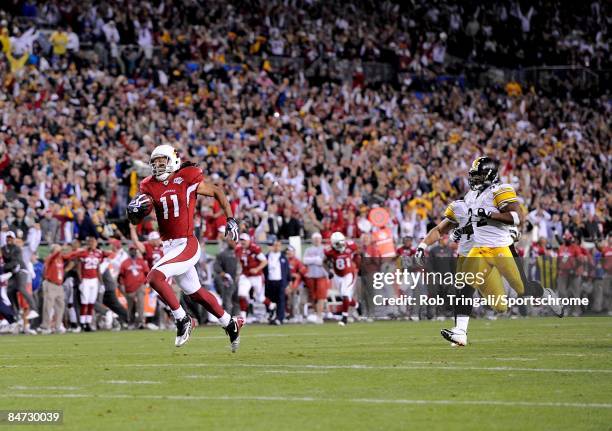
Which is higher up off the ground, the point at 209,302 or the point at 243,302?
the point at 209,302

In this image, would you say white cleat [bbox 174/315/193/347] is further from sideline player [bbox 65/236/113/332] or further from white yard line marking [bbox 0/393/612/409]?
sideline player [bbox 65/236/113/332]

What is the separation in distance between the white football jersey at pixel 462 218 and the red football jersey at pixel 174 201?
310 cm

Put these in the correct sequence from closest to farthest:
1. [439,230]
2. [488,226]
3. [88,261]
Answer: [488,226]
[439,230]
[88,261]

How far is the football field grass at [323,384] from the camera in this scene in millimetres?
7531

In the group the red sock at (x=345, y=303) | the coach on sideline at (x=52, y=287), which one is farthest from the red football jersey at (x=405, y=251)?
the coach on sideline at (x=52, y=287)

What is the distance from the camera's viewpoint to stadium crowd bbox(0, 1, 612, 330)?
2419cm

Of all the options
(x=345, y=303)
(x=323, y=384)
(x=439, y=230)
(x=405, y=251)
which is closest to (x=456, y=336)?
(x=439, y=230)

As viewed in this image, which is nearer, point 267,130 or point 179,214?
point 179,214

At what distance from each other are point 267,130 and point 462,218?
617 inches

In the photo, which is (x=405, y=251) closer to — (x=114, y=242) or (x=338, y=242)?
(x=338, y=242)

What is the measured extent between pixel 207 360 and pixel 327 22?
1037 inches

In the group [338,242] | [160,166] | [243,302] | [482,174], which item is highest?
[160,166]

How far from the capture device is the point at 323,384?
9.49 metres

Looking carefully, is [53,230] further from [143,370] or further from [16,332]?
[143,370]
